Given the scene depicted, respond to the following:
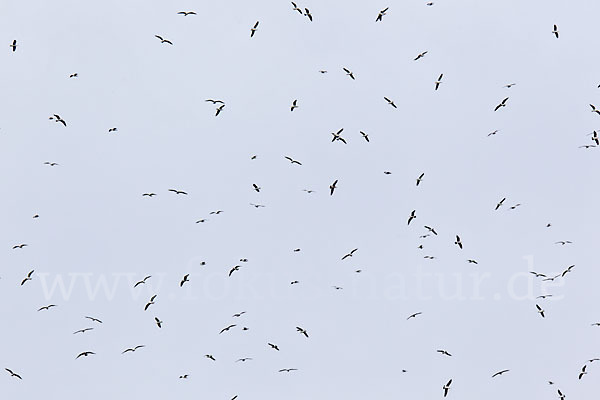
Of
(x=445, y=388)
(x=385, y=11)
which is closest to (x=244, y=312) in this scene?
(x=445, y=388)

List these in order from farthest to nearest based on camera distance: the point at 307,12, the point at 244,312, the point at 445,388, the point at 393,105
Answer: the point at 244,312
the point at 445,388
the point at 393,105
the point at 307,12

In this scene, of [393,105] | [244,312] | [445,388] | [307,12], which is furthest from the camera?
[244,312]

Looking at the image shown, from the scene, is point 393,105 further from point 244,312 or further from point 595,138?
point 244,312

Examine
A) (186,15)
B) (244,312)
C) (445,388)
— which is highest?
(186,15)

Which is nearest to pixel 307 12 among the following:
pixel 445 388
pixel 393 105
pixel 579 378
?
pixel 393 105

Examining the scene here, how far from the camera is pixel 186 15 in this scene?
7700 cm

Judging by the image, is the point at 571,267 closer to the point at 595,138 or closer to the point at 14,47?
the point at 595,138

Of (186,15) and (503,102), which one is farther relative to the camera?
(503,102)

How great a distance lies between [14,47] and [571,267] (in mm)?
45891

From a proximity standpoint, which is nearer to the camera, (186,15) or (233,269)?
(186,15)

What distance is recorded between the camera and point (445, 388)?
85562mm

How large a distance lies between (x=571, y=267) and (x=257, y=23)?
3400 centimetres

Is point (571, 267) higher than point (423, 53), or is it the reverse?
point (423, 53)

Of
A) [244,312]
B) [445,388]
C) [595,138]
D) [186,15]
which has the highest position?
[186,15]
